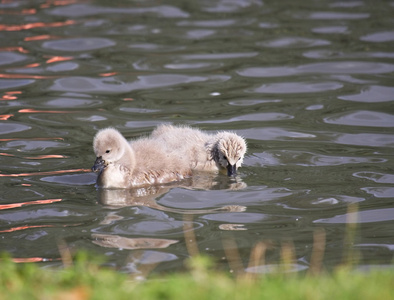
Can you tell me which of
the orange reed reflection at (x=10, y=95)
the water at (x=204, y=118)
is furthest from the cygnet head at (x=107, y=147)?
the orange reed reflection at (x=10, y=95)

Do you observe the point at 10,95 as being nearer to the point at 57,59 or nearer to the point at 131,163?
the point at 57,59

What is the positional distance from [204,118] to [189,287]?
5936mm

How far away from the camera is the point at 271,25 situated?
47.2ft

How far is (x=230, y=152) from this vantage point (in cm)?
820

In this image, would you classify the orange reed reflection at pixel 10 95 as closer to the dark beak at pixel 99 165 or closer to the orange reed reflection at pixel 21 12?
the dark beak at pixel 99 165

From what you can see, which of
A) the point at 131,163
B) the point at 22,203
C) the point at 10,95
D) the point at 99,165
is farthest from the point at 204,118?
the point at 22,203

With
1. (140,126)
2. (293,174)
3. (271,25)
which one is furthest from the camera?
(271,25)

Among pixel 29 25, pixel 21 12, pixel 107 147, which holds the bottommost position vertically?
pixel 107 147

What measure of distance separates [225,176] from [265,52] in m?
5.05

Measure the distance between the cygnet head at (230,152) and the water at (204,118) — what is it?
153 millimetres

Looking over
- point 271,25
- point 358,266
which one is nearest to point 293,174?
point 358,266

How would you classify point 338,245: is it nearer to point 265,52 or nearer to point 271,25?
Answer: point 265,52

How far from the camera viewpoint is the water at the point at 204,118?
263 inches

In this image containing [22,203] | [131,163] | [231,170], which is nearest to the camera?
[22,203]
